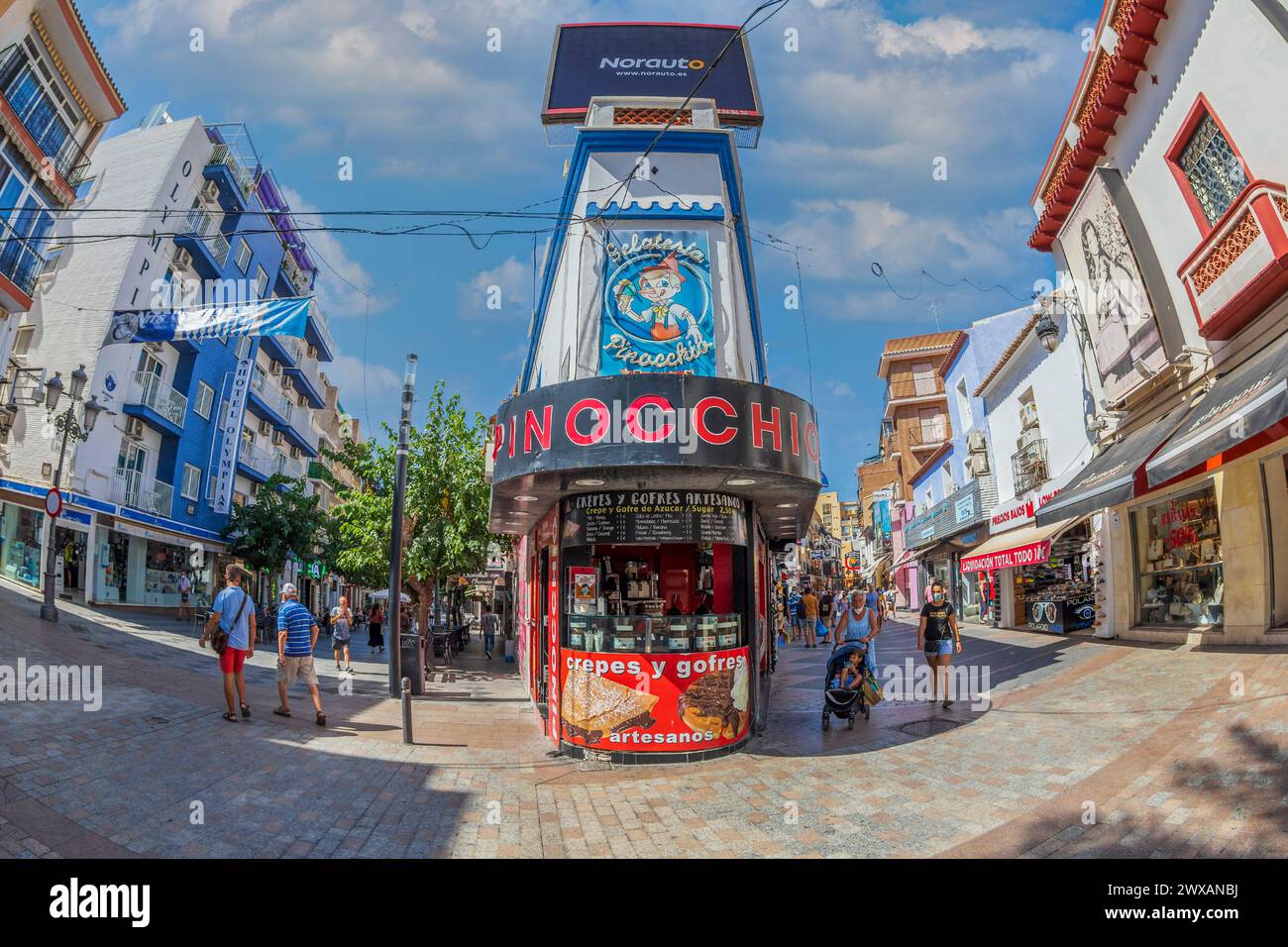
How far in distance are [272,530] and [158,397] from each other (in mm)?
6164

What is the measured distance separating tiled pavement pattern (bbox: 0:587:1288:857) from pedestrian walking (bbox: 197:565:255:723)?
0.40m

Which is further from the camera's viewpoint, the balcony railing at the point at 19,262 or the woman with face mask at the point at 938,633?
the balcony railing at the point at 19,262

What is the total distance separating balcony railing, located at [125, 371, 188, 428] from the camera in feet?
73.5

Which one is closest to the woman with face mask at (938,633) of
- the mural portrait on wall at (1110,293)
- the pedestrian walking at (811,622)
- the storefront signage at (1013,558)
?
the mural portrait on wall at (1110,293)

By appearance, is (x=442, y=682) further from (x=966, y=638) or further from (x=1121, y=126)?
(x=1121, y=126)

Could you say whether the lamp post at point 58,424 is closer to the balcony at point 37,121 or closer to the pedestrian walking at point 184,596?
the balcony at point 37,121

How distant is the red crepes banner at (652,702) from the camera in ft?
23.9

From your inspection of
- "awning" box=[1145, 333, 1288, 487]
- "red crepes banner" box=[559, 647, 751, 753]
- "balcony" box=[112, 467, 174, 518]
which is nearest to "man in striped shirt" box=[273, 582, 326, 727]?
"red crepes banner" box=[559, 647, 751, 753]

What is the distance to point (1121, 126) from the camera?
36.0 feet

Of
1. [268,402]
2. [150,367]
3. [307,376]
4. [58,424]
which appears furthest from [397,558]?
[307,376]

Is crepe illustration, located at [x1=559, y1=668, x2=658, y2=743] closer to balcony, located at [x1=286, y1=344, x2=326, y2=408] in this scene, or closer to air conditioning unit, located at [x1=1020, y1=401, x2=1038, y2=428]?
air conditioning unit, located at [x1=1020, y1=401, x2=1038, y2=428]

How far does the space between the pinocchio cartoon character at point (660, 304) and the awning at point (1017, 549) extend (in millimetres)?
9069

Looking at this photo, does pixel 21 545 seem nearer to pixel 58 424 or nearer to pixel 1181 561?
pixel 58 424
